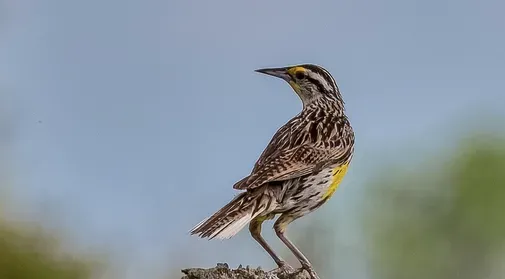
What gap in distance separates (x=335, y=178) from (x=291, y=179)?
0.29 m

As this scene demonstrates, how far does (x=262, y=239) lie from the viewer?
6266 mm

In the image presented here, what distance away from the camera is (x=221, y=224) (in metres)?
5.90

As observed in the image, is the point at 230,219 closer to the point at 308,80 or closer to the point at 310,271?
the point at 310,271

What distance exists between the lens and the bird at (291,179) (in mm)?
6043
